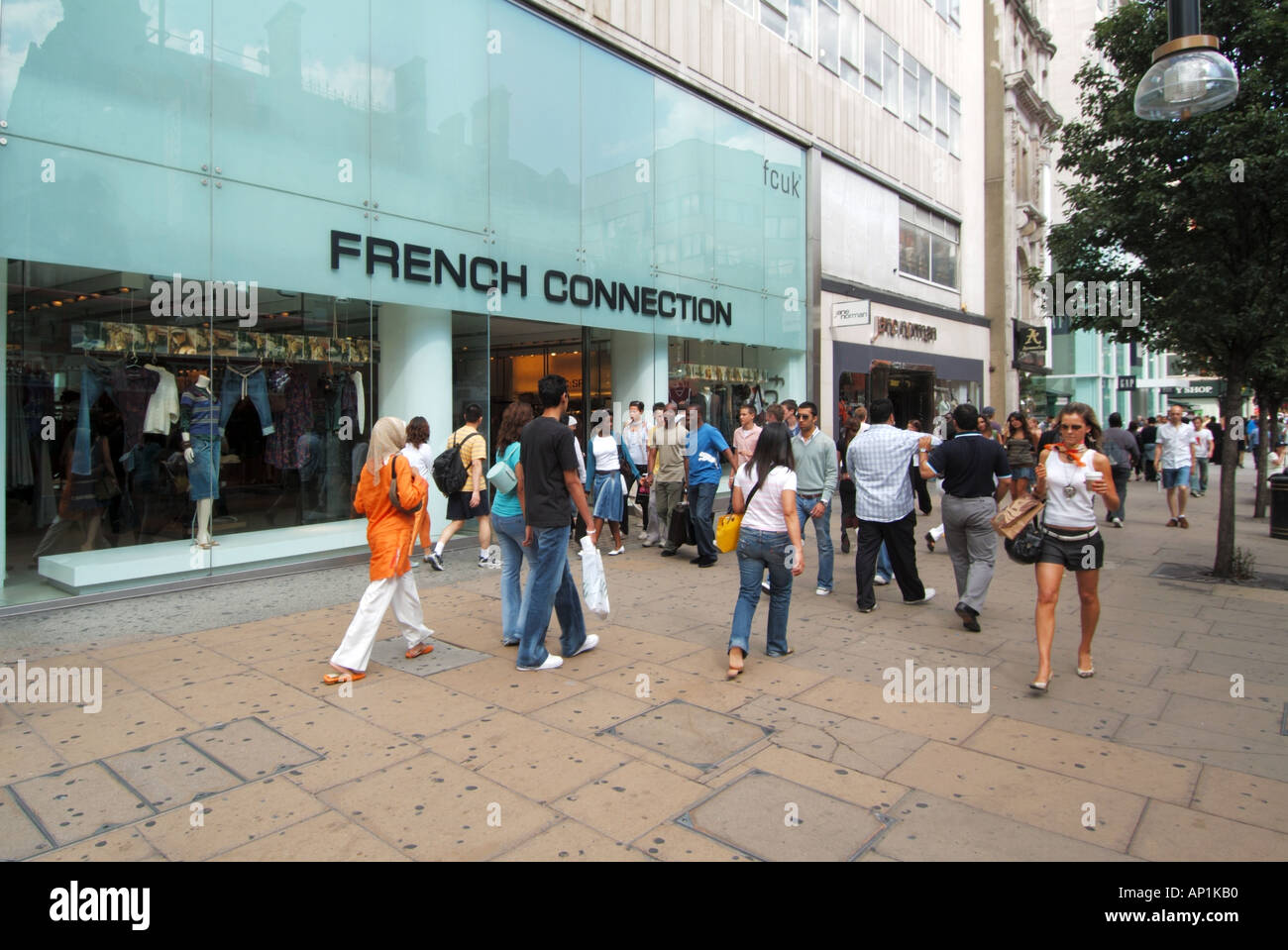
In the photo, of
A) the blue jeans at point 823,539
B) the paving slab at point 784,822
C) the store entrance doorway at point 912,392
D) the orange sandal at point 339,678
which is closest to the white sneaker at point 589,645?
the orange sandal at point 339,678

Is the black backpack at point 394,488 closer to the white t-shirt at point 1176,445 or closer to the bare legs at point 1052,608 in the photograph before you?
the bare legs at point 1052,608

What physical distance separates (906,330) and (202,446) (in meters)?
17.7

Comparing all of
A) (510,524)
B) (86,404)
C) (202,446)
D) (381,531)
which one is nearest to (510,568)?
(510,524)

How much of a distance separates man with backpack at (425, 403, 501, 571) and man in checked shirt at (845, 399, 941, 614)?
3.91 meters

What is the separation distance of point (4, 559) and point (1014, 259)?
28.5 metres

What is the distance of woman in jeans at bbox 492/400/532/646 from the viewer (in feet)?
18.8

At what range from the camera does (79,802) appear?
3.58 metres

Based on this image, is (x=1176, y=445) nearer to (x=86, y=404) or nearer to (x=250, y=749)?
(x=250, y=749)

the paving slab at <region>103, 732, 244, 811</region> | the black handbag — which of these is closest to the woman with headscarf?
the paving slab at <region>103, 732, 244, 811</region>

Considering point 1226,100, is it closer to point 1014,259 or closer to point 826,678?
point 826,678

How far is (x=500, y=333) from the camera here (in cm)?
1206

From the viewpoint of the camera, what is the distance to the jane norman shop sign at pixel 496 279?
9.19 meters

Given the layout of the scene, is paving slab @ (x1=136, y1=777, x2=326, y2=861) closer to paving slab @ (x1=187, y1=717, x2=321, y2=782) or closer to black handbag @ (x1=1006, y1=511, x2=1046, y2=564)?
paving slab @ (x1=187, y1=717, x2=321, y2=782)

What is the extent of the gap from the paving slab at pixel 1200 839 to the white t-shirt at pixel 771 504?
262cm
